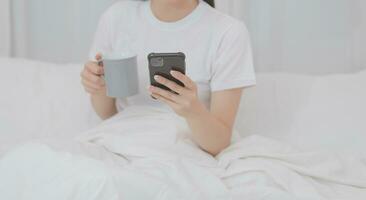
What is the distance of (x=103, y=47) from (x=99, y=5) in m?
0.48

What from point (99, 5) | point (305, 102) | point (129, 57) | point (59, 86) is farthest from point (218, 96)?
point (99, 5)

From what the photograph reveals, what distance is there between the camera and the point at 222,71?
133 cm

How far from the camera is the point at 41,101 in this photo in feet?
5.25

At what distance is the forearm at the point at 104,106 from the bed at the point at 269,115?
9 cm

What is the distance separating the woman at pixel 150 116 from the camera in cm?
103

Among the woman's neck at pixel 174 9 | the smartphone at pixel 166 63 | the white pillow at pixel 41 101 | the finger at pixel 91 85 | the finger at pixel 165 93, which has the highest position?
the woman's neck at pixel 174 9

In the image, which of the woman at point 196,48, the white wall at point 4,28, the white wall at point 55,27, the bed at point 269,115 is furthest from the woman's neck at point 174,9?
the white wall at point 4,28

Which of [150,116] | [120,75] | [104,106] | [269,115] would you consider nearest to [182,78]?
[120,75]

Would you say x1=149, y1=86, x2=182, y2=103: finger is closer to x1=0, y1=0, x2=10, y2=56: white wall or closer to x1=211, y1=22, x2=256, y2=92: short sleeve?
x1=211, y1=22, x2=256, y2=92: short sleeve

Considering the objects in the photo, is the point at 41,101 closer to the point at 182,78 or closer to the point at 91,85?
the point at 91,85

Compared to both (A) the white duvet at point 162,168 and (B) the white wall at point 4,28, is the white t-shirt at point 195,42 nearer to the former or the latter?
(A) the white duvet at point 162,168

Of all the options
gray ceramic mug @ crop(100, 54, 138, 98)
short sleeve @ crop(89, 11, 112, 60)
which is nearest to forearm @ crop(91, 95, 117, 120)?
short sleeve @ crop(89, 11, 112, 60)

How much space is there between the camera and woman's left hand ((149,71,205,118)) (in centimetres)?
111

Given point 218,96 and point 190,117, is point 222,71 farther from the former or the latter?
point 190,117
